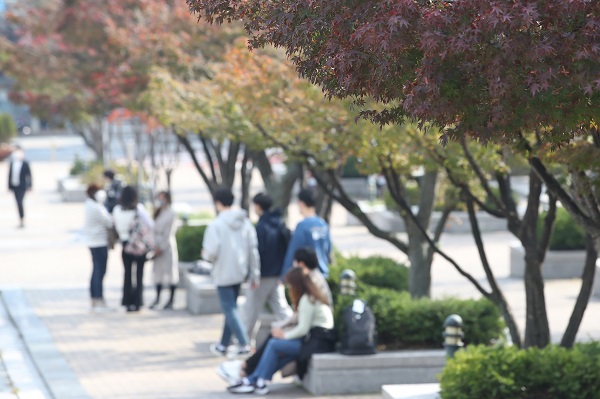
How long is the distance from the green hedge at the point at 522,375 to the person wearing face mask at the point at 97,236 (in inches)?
289

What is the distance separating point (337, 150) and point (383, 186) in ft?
61.8

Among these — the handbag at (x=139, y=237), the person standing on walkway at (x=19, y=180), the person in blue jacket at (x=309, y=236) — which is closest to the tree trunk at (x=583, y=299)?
the person in blue jacket at (x=309, y=236)

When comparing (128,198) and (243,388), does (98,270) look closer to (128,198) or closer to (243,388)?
(128,198)

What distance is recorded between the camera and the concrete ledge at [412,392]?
30.1 feet

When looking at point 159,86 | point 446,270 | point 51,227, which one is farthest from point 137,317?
point 51,227

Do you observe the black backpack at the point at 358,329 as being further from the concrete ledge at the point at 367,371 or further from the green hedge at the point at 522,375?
the green hedge at the point at 522,375

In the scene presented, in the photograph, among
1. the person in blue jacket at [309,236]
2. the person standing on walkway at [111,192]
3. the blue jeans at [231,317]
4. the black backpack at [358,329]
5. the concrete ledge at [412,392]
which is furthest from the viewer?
the person standing on walkway at [111,192]

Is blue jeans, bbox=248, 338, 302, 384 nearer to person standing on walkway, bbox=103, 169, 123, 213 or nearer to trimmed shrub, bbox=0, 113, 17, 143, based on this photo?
person standing on walkway, bbox=103, 169, 123, 213

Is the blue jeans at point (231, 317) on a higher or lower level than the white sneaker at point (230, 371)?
higher

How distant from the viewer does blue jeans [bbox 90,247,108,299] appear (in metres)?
15.5

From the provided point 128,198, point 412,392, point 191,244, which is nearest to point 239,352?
point 128,198

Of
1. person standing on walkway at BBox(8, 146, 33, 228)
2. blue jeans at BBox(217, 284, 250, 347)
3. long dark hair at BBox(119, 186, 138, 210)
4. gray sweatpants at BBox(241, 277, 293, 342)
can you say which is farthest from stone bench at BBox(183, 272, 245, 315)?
person standing on walkway at BBox(8, 146, 33, 228)

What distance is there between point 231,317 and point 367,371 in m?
2.07

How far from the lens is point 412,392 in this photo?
30.6 ft
